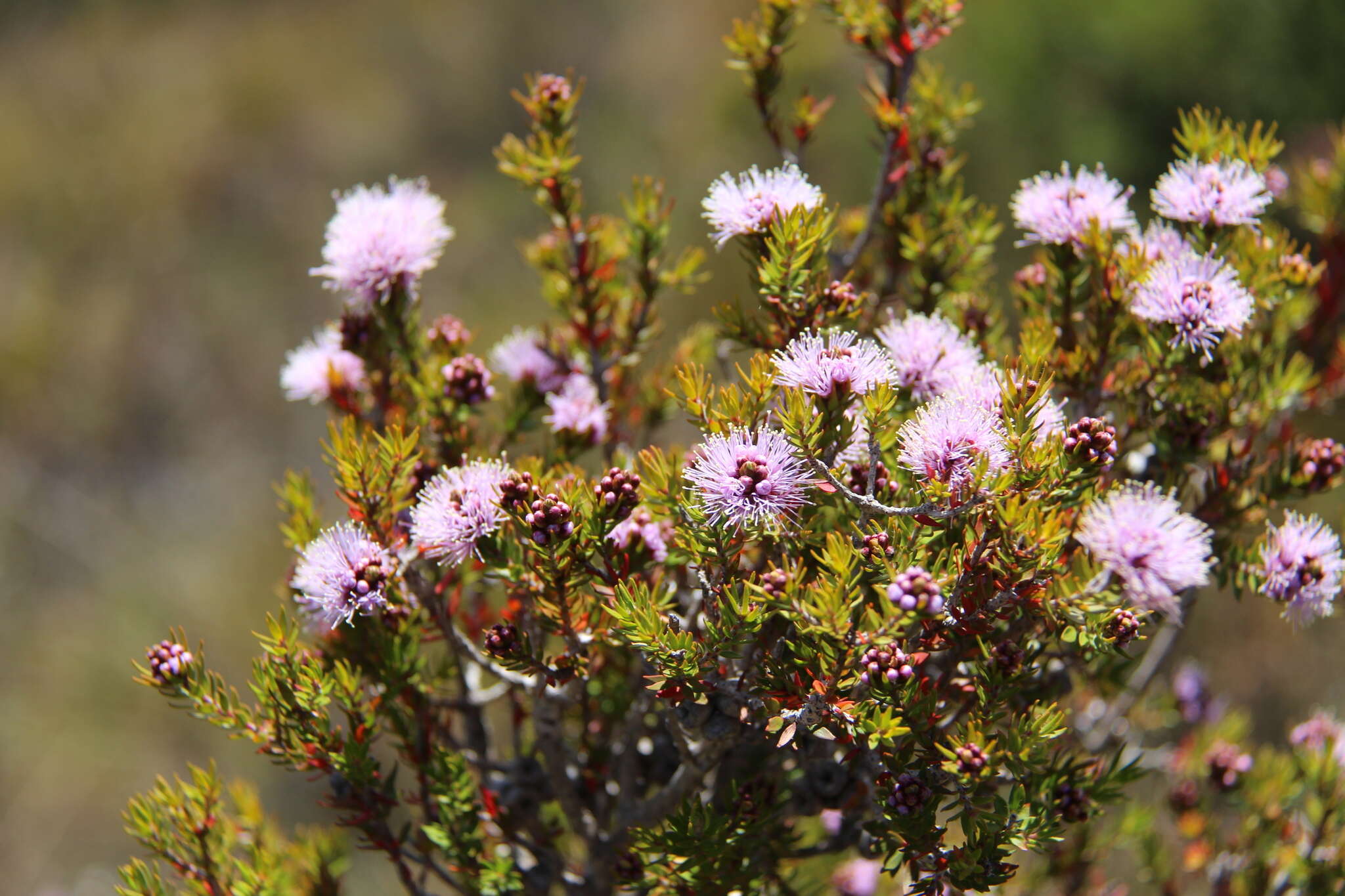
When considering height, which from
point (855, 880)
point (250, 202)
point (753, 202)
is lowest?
point (855, 880)

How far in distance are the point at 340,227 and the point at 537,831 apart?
1155 mm

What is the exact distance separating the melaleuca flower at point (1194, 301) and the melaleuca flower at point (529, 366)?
41.1 inches

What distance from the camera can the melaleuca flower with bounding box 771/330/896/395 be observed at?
3.67 ft

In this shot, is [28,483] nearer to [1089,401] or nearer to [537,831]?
[537,831]

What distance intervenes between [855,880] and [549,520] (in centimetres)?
149

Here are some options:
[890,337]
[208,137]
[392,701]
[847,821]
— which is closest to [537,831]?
[392,701]

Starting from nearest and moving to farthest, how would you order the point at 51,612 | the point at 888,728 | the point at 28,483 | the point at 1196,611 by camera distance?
the point at 888,728, the point at 1196,611, the point at 51,612, the point at 28,483

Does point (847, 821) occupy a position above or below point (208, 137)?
below

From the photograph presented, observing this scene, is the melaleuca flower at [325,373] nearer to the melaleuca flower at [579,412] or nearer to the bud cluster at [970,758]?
the melaleuca flower at [579,412]

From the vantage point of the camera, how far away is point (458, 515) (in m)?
1.24

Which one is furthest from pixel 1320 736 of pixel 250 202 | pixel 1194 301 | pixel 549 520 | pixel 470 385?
pixel 250 202

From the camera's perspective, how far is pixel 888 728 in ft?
3.48

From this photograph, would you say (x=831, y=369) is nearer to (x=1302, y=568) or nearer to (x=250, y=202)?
(x=1302, y=568)

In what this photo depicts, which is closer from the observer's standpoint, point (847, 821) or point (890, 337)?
point (890, 337)
